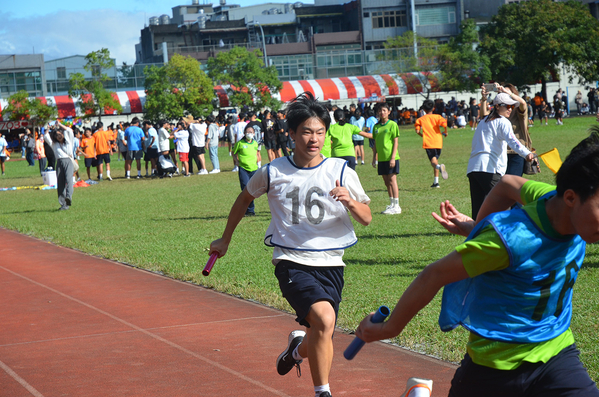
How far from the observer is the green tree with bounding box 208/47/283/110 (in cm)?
5900

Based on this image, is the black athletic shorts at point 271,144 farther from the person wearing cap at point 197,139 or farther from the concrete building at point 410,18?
the concrete building at point 410,18

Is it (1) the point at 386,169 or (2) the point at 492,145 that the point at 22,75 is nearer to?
(1) the point at 386,169

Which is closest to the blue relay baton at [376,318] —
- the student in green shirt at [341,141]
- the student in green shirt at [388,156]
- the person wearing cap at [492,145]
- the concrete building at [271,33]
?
the person wearing cap at [492,145]

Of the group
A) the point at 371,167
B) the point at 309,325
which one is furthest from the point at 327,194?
the point at 371,167

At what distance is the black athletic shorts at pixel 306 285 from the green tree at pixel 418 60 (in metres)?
56.3

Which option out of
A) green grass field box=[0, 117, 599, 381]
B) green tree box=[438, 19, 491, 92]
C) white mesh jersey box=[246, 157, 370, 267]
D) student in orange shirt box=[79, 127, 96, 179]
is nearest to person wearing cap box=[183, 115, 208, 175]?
green grass field box=[0, 117, 599, 381]

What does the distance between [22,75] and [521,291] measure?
78.7 m

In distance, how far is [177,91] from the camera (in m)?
55.8

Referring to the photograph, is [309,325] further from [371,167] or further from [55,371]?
[371,167]

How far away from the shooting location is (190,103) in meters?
55.6

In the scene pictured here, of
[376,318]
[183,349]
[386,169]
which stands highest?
[376,318]

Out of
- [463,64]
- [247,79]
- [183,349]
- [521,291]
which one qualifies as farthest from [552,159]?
[247,79]

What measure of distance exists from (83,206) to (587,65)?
45.4 m

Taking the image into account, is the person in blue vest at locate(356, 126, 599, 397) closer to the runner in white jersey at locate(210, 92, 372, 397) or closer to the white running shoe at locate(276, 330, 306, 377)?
the runner in white jersey at locate(210, 92, 372, 397)
